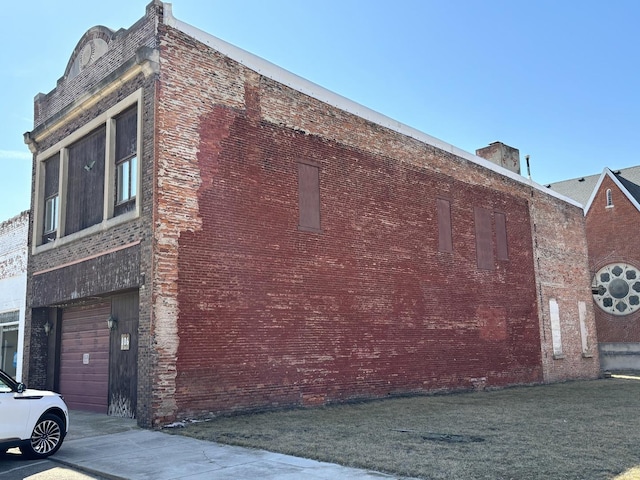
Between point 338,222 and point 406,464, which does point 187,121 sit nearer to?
point 338,222

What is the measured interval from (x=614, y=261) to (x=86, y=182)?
104 ft

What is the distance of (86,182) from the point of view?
52.9 feet

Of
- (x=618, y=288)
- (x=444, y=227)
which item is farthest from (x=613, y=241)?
(x=444, y=227)

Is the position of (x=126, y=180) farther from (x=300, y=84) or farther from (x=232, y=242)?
(x=300, y=84)

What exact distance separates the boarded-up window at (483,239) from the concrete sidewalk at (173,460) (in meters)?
14.1

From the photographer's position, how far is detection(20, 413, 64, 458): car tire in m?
9.44

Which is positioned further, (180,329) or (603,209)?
(603,209)

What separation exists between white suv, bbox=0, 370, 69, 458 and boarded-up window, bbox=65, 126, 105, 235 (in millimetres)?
6372

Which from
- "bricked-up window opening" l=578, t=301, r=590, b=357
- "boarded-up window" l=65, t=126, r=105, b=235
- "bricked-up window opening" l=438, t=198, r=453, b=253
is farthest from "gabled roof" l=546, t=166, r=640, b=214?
"boarded-up window" l=65, t=126, r=105, b=235

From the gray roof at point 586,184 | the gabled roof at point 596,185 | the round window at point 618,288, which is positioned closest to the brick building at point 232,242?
the round window at point 618,288

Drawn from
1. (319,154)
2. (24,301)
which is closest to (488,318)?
(319,154)

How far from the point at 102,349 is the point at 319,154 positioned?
7.59 meters

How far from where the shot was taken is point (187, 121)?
533 inches

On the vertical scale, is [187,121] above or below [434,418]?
above
